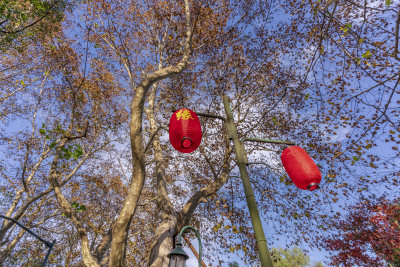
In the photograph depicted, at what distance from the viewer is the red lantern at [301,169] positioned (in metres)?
2.58

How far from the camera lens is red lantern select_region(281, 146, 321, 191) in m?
2.58

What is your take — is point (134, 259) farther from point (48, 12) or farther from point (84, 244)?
point (48, 12)

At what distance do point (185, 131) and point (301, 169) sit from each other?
177 cm

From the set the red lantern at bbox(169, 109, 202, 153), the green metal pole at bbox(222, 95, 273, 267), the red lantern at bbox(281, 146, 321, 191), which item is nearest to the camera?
the green metal pole at bbox(222, 95, 273, 267)

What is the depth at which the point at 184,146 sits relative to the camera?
3.05 metres

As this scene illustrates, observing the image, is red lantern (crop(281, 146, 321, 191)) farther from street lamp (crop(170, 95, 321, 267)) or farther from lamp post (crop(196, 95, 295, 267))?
lamp post (crop(196, 95, 295, 267))

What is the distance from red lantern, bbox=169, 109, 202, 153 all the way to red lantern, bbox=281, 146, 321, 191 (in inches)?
57.0

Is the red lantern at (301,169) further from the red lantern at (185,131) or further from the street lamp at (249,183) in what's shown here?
the red lantern at (185,131)

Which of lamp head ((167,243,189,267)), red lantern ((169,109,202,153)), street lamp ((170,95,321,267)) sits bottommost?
lamp head ((167,243,189,267))

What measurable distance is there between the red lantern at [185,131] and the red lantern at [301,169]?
145cm

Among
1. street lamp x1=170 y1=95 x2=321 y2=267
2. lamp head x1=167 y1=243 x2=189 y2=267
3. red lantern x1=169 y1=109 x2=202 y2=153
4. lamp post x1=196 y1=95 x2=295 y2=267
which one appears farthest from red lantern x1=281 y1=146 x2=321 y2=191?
lamp head x1=167 y1=243 x2=189 y2=267

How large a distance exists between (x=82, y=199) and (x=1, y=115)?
6.17 m

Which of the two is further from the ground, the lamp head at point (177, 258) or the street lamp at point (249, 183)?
the street lamp at point (249, 183)

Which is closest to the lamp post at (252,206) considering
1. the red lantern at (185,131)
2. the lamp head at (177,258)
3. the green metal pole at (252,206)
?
the green metal pole at (252,206)
